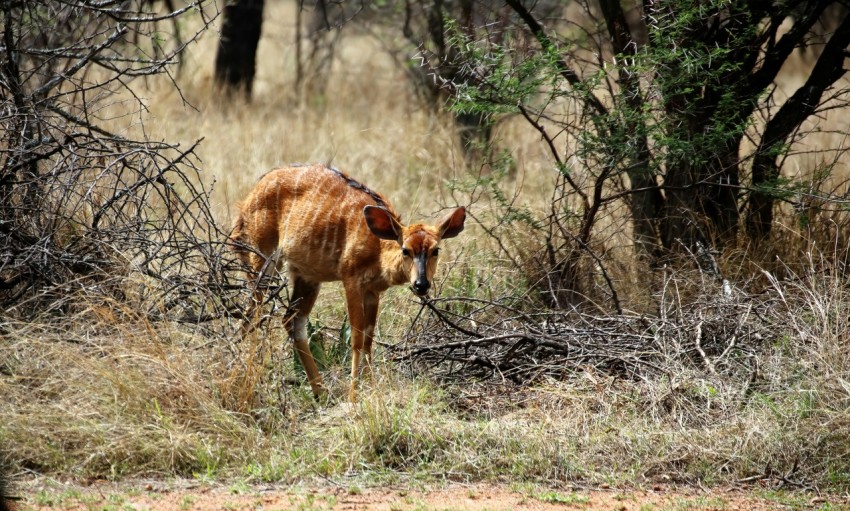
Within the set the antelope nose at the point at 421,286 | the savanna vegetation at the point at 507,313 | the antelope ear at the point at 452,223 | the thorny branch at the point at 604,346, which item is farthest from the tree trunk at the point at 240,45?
the antelope nose at the point at 421,286

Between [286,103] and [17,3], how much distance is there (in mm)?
7171

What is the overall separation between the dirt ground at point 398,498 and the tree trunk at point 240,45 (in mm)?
9507

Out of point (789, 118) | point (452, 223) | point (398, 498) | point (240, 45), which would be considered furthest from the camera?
point (240, 45)

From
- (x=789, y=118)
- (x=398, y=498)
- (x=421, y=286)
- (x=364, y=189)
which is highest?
(x=789, y=118)

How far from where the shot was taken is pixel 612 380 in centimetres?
616

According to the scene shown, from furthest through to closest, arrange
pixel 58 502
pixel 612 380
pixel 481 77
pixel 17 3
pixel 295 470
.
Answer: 1. pixel 481 77
2. pixel 17 3
3. pixel 612 380
4. pixel 295 470
5. pixel 58 502

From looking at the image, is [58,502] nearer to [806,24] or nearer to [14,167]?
[14,167]

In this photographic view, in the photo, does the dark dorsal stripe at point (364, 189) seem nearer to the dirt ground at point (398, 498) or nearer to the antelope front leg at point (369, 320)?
the antelope front leg at point (369, 320)

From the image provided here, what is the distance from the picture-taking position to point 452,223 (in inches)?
260

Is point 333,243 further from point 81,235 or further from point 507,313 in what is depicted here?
point 81,235

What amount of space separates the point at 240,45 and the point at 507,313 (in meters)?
8.16

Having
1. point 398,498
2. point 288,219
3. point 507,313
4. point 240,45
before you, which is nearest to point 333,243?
point 288,219

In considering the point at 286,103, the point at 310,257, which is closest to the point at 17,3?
the point at 310,257

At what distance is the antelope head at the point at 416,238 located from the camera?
20.2 feet
